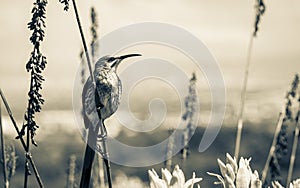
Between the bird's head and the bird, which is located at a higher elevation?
the bird's head

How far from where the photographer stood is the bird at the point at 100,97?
203 centimetres

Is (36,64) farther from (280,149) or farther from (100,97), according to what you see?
(280,149)

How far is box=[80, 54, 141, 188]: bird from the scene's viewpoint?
2.03 meters

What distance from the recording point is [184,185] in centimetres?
177

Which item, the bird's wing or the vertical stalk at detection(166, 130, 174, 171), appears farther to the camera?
the vertical stalk at detection(166, 130, 174, 171)

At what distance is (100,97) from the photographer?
2.07 m

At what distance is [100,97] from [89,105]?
0.11 metres

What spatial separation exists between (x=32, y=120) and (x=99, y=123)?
0.65 feet

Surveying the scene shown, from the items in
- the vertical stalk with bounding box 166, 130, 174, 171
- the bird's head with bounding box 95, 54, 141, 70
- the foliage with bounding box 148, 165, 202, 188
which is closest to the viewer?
the foliage with bounding box 148, 165, 202, 188

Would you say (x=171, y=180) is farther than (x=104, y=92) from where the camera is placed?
No

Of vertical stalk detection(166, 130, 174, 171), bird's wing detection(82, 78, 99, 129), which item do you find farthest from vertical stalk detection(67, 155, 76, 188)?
bird's wing detection(82, 78, 99, 129)

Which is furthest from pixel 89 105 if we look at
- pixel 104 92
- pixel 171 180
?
pixel 171 180

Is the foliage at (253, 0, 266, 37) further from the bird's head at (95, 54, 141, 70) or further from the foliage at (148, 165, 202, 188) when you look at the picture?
the foliage at (148, 165, 202, 188)

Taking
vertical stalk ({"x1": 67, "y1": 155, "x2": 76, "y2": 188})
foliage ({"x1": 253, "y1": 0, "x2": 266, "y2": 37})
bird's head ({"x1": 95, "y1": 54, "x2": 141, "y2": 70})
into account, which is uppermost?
foliage ({"x1": 253, "y1": 0, "x2": 266, "y2": 37})
